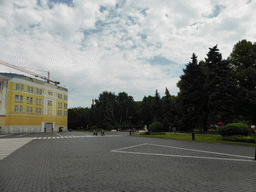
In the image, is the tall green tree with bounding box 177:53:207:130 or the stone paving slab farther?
the tall green tree with bounding box 177:53:207:130

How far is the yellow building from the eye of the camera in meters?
51.3

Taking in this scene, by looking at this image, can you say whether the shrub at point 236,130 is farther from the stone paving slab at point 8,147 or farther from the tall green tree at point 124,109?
the tall green tree at point 124,109

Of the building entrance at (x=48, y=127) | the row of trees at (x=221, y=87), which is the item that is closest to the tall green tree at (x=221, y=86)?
the row of trees at (x=221, y=87)

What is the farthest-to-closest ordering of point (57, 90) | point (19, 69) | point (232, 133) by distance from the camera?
point (19, 69)
point (57, 90)
point (232, 133)

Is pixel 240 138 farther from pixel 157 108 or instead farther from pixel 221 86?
pixel 157 108

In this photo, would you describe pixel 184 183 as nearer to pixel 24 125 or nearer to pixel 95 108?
pixel 24 125

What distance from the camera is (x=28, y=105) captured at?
56094 mm

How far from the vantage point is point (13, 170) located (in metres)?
7.61

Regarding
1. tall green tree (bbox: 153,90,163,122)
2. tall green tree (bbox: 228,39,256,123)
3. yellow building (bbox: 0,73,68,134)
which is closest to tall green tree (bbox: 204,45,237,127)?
tall green tree (bbox: 228,39,256,123)

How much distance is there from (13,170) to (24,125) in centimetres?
5336

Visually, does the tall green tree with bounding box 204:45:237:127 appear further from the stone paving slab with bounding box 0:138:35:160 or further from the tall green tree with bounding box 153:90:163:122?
the tall green tree with bounding box 153:90:163:122

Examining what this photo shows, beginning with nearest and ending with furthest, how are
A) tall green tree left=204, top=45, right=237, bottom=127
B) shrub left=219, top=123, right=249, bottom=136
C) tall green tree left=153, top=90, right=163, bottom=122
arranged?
shrub left=219, top=123, right=249, bottom=136 < tall green tree left=204, top=45, right=237, bottom=127 < tall green tree left=153, top=90, right=163, bottom=122

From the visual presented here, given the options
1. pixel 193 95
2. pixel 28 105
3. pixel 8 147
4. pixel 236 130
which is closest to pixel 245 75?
pixel 193 95

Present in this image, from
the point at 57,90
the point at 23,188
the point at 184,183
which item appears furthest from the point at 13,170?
the point at 57,90
